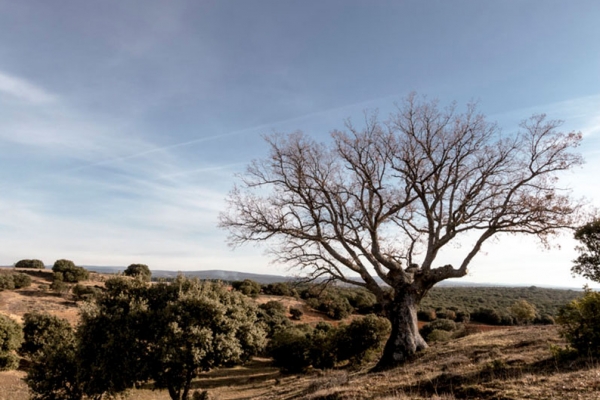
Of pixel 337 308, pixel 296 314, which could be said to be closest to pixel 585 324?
pixel 337 308

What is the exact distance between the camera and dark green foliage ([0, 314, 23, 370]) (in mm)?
24734

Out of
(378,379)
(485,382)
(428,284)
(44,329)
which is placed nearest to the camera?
(485,382)

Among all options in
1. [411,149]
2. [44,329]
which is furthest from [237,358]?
[44,329]

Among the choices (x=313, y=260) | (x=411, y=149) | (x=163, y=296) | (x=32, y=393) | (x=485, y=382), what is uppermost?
(x=411, y=149)

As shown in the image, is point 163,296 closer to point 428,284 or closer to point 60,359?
point 60,359

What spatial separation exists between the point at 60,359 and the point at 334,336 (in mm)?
17840

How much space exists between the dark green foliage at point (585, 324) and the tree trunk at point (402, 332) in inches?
213

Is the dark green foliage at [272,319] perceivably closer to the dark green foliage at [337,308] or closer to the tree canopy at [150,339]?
the dark green foliage at [337,308]

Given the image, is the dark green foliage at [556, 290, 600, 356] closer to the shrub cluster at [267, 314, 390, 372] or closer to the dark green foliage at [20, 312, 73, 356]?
the shrub cluster at [267, 314, 390, 372]

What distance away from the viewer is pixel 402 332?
1302cm

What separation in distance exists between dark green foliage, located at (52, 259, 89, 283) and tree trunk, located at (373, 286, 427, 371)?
57303 millimetres

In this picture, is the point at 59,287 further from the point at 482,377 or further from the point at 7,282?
the point at 482,377

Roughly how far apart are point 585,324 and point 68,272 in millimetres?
66146

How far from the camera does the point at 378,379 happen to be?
401 inches
